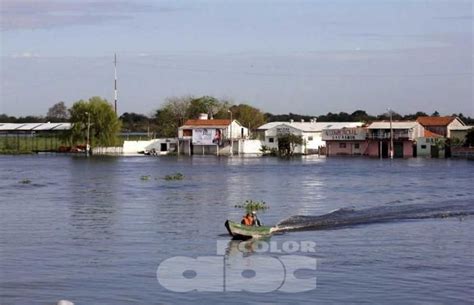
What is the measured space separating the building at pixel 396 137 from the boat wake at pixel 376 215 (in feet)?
196

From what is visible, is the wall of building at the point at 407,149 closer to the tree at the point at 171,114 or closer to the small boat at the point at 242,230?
the tree at the point at 171,114

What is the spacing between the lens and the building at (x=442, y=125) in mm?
110062

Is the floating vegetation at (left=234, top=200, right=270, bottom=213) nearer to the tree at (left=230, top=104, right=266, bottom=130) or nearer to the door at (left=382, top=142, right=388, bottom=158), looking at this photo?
the door at (left=382, top=142, right=388, bottom=158)

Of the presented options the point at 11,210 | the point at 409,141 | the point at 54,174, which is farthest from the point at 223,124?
the point at 11,210

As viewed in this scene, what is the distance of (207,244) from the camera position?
28109mm

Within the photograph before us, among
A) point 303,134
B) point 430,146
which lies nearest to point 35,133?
point 303,134

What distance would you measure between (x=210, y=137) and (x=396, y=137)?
22519 millimetres

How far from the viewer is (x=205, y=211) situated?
38750 mm

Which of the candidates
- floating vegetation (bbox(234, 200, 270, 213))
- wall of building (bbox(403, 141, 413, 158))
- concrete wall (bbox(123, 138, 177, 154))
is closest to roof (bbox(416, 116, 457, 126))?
wall of building (bbox(403, 141, 413, 158))

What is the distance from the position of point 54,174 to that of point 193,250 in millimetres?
43143

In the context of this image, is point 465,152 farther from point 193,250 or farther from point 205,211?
point 193,250

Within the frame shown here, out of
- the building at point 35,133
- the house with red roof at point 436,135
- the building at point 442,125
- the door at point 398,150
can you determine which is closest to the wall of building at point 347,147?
the door at point 398,150

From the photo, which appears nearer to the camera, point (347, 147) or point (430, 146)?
point (430, 146)

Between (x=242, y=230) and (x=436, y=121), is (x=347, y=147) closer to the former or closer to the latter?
(x=436, y=121)
